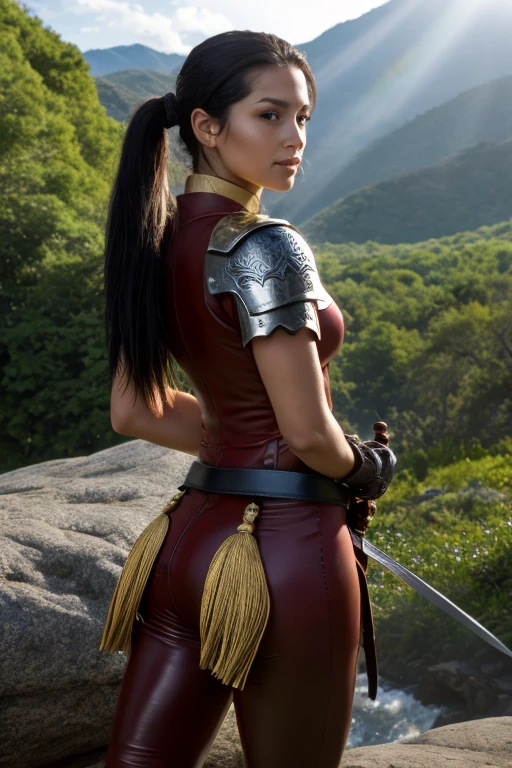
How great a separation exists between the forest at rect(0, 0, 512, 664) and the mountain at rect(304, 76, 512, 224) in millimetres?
36511

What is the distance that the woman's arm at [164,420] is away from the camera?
7.28 ft

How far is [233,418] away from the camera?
1862mm

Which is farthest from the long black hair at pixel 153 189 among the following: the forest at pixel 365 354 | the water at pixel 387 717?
the water at pixel 387 717

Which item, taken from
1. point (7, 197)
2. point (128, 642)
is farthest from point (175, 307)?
point (7, 197)

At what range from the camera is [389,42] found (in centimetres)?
10412

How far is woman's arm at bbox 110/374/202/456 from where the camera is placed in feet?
7.28

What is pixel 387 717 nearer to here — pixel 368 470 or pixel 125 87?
pixel 368 470

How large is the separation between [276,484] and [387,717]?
6180mm

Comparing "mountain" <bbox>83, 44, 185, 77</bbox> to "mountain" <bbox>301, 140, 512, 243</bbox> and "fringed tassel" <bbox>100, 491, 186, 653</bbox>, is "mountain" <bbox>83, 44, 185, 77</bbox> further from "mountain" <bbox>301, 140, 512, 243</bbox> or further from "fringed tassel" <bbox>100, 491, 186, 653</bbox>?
"fringed tassel" <bbox>100, 491, 186, 653</bbox>

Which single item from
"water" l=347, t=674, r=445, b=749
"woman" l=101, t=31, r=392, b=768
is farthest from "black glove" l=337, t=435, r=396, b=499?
"water" l=347, t=674, r=445, b=749

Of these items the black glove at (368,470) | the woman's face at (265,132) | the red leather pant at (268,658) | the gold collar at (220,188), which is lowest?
the red leather pant at (268,658)

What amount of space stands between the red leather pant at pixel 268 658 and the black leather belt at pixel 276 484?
0.06 ft

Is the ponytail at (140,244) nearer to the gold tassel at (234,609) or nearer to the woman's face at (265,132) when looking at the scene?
the woman's face at (265,132)

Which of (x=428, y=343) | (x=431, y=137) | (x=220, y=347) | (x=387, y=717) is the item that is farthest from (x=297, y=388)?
(x=431, y=137)
